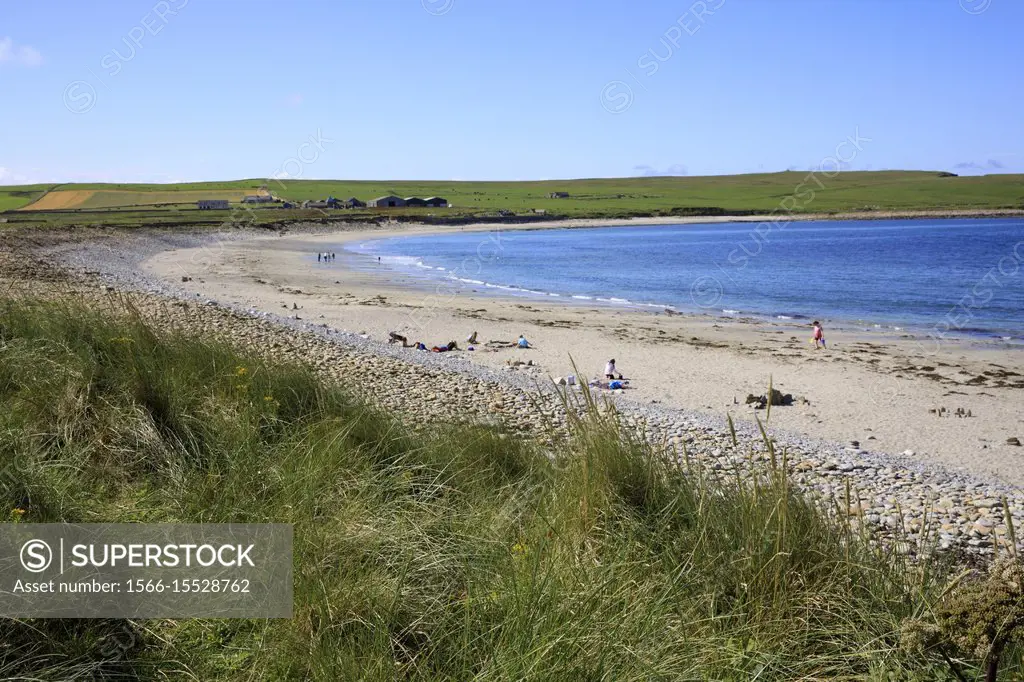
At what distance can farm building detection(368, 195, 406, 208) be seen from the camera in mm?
124812

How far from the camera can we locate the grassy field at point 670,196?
110 meters

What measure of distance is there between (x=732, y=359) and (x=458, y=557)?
46.4 ft

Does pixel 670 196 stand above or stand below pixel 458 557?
above

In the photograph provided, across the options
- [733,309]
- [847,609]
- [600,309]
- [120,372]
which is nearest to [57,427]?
[120,372]

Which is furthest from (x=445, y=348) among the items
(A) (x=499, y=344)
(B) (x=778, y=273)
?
(B) (x=778, y=273)

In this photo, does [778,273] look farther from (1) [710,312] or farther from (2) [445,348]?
(2) [445,348]

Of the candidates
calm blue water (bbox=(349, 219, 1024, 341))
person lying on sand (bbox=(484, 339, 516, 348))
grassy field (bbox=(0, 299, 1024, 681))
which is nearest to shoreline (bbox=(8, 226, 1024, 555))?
grassy field (bbox=(0, 299, 1024, 681))

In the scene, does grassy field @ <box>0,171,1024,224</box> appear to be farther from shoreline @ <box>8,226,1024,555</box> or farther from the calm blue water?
shoreline @ <box>8,226,1024,555</box>

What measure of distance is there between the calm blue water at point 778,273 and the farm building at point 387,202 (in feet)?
162

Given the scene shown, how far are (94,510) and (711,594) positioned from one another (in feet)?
9.05

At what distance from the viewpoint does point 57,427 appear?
14.3 ft

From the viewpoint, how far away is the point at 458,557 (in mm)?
3418

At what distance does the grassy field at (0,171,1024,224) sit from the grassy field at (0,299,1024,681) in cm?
7620

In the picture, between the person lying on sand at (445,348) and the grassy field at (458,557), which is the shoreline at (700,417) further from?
the grassy field at (458,557)
